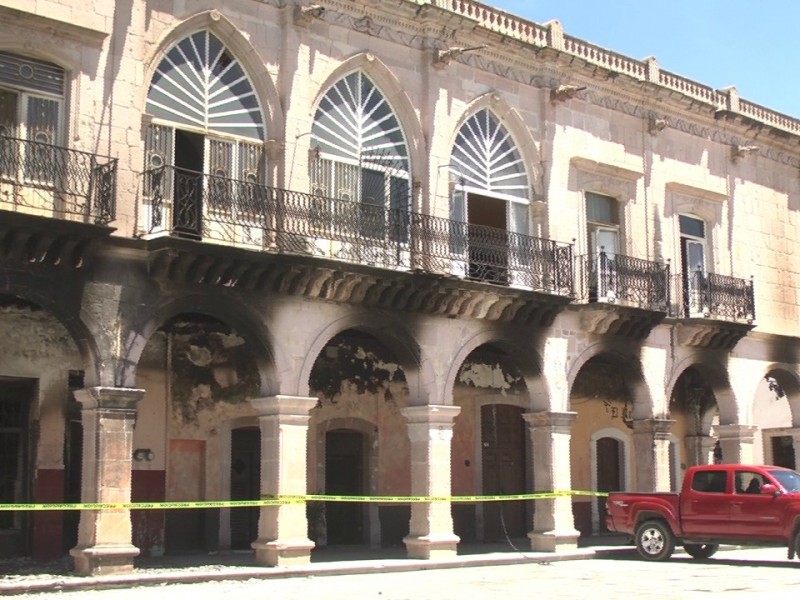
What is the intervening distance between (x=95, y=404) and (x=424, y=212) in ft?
21.9

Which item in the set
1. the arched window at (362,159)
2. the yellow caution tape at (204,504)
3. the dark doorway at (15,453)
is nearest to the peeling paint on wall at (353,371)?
the yellow caution tape at (204,504)

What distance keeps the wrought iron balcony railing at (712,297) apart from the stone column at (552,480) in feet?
14.1

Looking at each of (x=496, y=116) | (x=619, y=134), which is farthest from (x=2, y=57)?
(x=619, y=134)

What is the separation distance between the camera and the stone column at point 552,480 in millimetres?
20266

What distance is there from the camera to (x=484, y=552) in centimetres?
2009

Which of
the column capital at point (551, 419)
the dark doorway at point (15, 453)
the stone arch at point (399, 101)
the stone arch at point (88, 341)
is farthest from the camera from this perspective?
the column capital at point (551, 419)

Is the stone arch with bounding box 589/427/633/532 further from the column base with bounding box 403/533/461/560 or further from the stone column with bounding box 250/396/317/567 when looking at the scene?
the stone column with bounding box 250/396/317/567

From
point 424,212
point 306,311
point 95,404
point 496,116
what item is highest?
point 496,116

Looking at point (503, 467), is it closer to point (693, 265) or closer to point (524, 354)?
point (524, 354)

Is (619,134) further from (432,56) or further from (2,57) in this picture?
(2,57)

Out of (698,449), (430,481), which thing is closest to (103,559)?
(430,481)

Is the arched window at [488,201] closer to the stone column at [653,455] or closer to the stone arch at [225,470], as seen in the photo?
the stone column at [653,455]

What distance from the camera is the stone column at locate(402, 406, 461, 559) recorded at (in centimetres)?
1844

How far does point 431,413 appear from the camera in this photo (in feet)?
61.8
